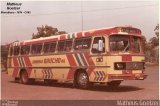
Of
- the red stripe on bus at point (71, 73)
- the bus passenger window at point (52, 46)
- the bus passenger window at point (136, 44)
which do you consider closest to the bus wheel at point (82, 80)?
the red stripe on bus at point (71, 73)

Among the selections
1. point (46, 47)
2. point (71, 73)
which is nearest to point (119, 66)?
point (71, 73)

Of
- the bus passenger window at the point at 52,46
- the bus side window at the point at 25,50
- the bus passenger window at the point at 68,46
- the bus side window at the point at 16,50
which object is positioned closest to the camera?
the bus passenger window at the point at 68,46

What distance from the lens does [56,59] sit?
1939 centimetres

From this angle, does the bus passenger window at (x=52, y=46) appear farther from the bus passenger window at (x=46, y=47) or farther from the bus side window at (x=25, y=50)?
the bus side window at (x=25, y=50)

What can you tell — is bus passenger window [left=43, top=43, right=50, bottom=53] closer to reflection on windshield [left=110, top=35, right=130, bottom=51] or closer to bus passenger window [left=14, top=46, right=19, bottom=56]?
bus passenger window [left=14, top=46, right=19, bottom=56]

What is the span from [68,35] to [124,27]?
3.53m

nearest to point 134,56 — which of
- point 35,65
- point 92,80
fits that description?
point 92,80

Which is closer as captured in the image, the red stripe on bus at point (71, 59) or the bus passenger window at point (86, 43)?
the bus passenger window at point (86, 43)

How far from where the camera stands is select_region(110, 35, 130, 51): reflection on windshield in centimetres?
1590

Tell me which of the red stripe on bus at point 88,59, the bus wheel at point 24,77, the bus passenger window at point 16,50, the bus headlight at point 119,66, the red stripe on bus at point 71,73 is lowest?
the bus wheel at point 24,77

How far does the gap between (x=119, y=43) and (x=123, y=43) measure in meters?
0.29

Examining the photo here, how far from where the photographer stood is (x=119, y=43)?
16062 mm

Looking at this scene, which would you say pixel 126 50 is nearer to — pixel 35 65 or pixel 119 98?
pixel 119 98

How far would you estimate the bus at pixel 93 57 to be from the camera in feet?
51.5
